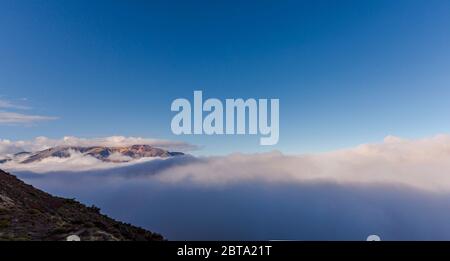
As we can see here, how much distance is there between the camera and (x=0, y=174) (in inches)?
648

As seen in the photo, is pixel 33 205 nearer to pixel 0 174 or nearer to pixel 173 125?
pixel 0 174

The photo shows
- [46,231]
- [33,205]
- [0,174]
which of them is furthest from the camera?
[0,174]

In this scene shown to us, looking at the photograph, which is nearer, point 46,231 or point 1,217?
point 46,231
